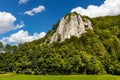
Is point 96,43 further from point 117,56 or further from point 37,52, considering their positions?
point 37,52

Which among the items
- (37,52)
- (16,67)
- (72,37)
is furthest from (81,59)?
(72,37)

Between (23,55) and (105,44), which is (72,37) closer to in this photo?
(105,44)

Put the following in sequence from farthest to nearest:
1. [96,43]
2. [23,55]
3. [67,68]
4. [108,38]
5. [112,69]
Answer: [108,38], [96,43], [23,55], [112,69], [67,68]

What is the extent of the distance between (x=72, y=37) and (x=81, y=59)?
210 ft

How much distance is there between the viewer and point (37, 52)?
422 ft

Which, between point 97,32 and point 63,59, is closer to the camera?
point 63,59

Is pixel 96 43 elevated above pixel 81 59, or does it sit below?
above

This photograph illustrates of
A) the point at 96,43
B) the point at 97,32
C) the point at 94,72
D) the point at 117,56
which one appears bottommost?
the point at 94,72

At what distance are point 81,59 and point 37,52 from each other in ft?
64.0

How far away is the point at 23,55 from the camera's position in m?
135

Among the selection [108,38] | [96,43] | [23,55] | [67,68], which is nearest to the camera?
[67,68]

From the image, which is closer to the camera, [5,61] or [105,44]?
[5,61]

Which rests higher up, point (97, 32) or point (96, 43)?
point (97, 32)

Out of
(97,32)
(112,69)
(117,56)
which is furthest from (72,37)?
(112,69)
